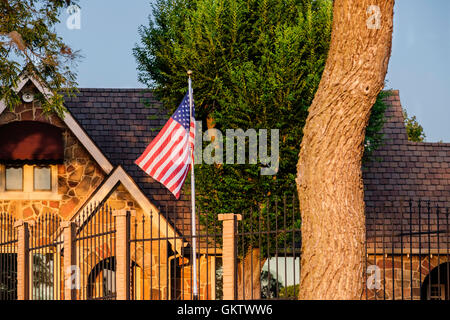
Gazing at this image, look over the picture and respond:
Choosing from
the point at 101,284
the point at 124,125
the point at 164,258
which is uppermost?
the point at 124,125

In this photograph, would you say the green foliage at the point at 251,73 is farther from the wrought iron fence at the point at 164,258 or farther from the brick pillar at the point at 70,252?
the brick pillar at the point at 70,252

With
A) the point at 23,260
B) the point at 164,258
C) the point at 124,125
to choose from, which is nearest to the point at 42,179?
the point at 124,125

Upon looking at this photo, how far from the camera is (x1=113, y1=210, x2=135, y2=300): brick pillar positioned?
1440 cm

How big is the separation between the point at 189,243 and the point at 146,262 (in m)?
1.42

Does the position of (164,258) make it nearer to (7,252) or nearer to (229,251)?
Answer: (7,252)

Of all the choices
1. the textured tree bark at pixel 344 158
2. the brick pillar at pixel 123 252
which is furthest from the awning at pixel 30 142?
the textured tree bark at pixel 344 158

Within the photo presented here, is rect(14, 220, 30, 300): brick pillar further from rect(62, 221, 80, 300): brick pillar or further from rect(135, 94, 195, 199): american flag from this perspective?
rect(135, 94, 195, 199): american flag

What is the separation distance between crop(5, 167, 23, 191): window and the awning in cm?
75

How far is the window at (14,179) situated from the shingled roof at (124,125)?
235 centimetres

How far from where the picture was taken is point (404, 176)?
941 inches

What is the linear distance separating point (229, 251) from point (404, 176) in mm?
12681

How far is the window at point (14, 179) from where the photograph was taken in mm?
22891
